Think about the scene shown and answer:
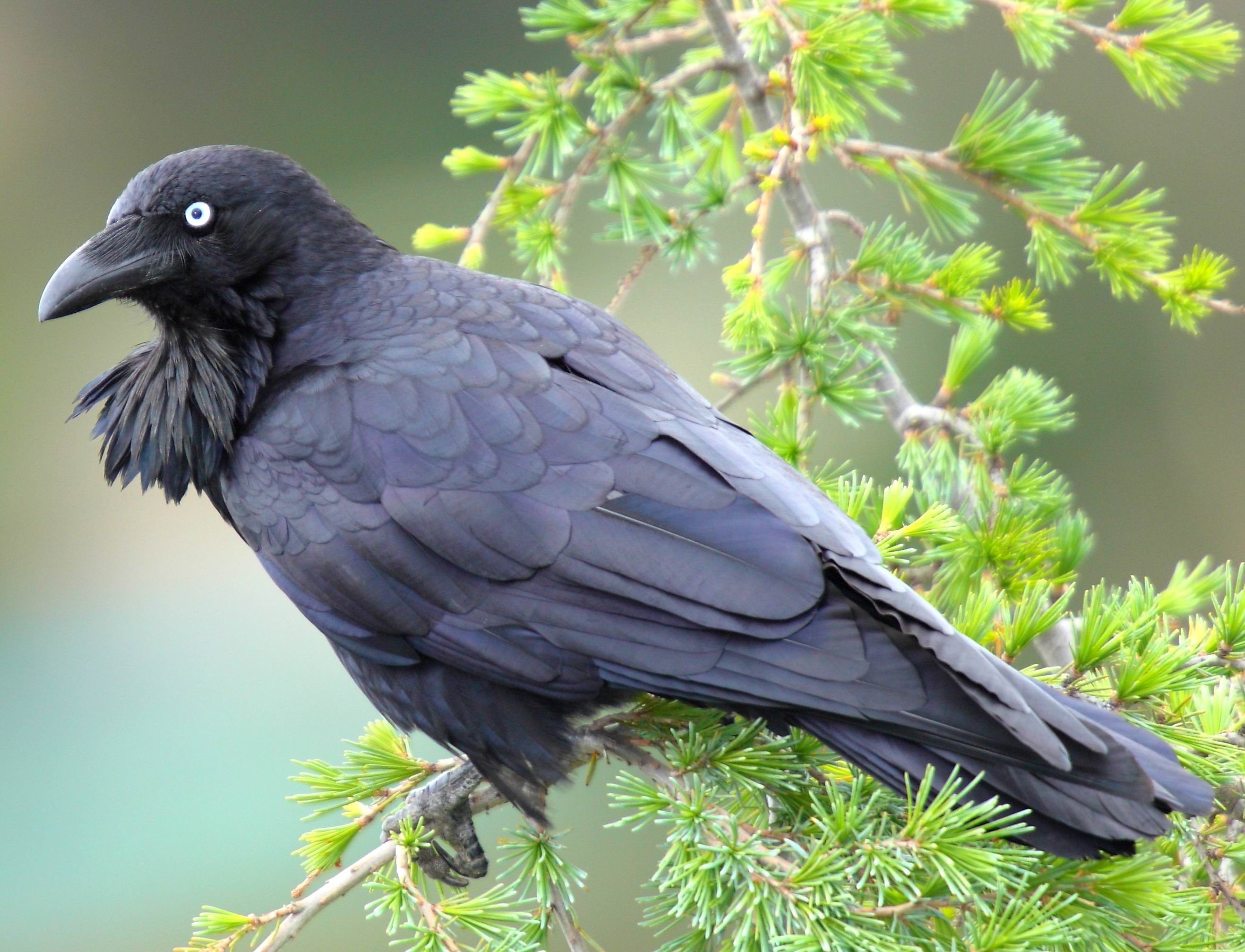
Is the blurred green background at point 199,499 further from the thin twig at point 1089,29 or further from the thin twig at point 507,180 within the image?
the thin twig at point 1089,29

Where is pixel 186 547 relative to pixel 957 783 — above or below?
above

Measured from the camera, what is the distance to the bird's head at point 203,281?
6.42ft

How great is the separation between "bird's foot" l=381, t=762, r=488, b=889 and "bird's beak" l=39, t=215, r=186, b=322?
0.96 metres

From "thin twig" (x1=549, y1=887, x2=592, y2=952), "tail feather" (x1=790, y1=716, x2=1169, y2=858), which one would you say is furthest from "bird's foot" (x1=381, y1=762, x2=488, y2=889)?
"tail feather" (x1=790, y1=716, x2=1169, y2=858)

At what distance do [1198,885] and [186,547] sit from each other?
4341 mm

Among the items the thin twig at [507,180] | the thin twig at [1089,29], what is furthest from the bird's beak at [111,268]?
the thin twig at [1089,29]

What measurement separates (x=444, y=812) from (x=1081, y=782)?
999mm

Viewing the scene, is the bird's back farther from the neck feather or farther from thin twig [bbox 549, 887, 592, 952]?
thin twig [bbox 549, 887, 592, 952]

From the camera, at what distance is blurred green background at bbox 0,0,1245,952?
188 inches

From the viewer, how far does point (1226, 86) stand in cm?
523

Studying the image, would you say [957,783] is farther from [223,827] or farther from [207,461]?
[223,827]

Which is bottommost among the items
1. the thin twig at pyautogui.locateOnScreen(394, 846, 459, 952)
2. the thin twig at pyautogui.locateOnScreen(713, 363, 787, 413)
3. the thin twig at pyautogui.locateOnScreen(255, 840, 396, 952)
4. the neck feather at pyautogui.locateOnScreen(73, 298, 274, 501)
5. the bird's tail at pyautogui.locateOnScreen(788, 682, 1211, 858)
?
the bird's tail at pyautogui.locateOnScreen(788, 682, 1211, 858)

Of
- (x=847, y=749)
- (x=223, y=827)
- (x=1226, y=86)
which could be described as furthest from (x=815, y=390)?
(x=1226, y=86)

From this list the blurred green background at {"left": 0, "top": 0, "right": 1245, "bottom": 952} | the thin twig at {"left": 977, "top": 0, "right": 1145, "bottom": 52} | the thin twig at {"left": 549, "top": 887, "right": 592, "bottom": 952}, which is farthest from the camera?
the blurred green background at {"left": 0, "top": 0, "right": 1245, "bottom": 952}
